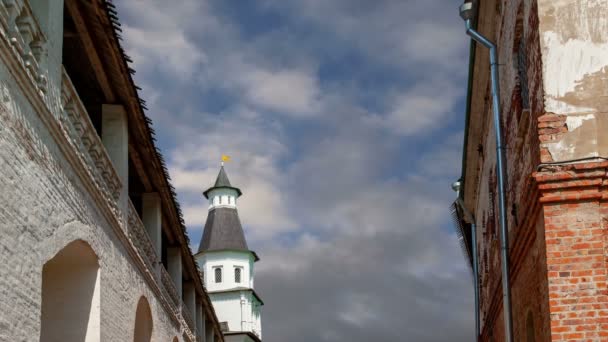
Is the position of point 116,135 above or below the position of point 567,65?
above

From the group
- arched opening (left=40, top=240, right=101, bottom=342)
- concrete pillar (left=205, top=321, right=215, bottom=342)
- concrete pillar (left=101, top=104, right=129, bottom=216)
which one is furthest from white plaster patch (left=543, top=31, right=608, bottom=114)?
concrete pillar (left=205, top=321, right=215, bottom=342)

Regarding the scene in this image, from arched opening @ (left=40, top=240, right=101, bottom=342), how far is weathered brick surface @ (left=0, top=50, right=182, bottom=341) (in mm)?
355

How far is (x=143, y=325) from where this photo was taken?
53.7ft

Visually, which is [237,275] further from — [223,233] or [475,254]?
[475,254]

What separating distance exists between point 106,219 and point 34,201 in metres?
3.46

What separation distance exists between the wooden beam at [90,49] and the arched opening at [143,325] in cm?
399

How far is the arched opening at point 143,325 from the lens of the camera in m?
16.0

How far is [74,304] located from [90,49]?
3283mm

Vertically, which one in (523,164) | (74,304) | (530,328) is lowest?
(530,328)

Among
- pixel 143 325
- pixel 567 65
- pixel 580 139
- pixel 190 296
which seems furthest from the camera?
pixel 190 296

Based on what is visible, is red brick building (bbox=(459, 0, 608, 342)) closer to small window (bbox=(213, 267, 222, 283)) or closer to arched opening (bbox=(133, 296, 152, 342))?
arched opening (bbox=(133, 296, 152, 342))

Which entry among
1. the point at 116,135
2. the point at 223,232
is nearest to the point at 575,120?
the point at 116,135

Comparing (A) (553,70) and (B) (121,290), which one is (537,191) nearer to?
(A) (553,70)

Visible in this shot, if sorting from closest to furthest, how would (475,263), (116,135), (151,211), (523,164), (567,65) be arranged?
(567,65) → (523,164) → (116,135) → (151,211) → (475,263)
